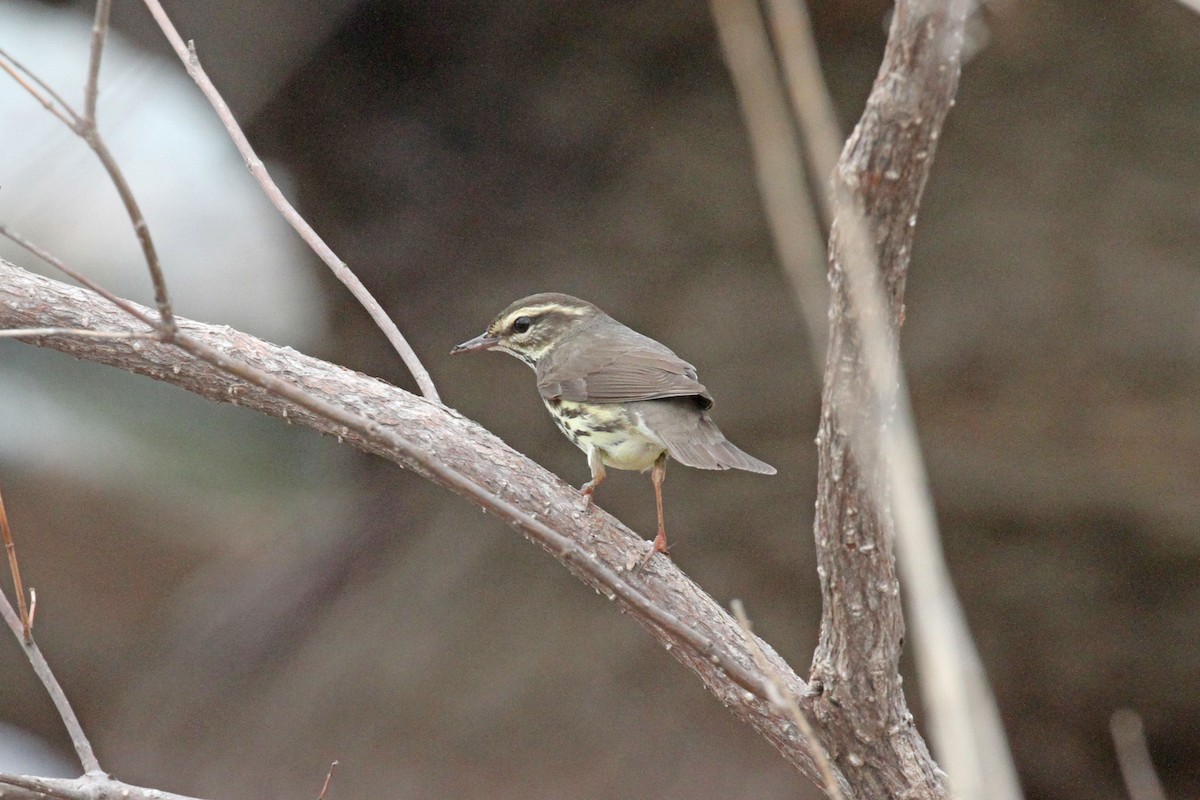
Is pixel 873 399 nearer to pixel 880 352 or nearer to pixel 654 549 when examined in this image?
pixel 880 352

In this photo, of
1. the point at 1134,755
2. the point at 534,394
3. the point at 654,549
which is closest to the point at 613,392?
the point at 654,549

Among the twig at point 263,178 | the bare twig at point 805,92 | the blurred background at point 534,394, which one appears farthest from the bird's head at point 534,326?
the bare twig at point 805,92

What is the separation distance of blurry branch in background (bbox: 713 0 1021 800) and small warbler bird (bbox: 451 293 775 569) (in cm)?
90

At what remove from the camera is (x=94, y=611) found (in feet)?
24.1

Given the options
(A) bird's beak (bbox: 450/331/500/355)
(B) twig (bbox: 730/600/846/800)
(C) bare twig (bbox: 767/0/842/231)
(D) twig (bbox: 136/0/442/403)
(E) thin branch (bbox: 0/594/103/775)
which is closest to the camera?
(C) bare twig (bbox: 767/0/842/231)

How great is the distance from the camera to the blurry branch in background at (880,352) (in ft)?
4.09

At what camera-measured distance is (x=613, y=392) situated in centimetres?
371

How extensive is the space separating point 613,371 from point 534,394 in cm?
336

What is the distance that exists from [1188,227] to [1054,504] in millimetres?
1636

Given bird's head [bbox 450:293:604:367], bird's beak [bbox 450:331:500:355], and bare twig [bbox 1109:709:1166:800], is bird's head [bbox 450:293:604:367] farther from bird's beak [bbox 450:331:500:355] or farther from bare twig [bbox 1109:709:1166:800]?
bare twig [bbox 1109:709:1166:800]

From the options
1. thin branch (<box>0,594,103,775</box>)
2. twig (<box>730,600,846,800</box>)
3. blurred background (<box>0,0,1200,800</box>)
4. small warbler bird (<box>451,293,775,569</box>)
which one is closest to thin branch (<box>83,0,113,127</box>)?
twig (<box>730,600,846,800</box>)

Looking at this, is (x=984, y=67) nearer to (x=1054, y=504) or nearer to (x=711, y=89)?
(x=711, y=89)

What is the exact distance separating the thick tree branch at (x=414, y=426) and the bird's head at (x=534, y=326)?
967mm

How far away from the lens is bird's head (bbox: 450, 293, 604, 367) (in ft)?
14.4
